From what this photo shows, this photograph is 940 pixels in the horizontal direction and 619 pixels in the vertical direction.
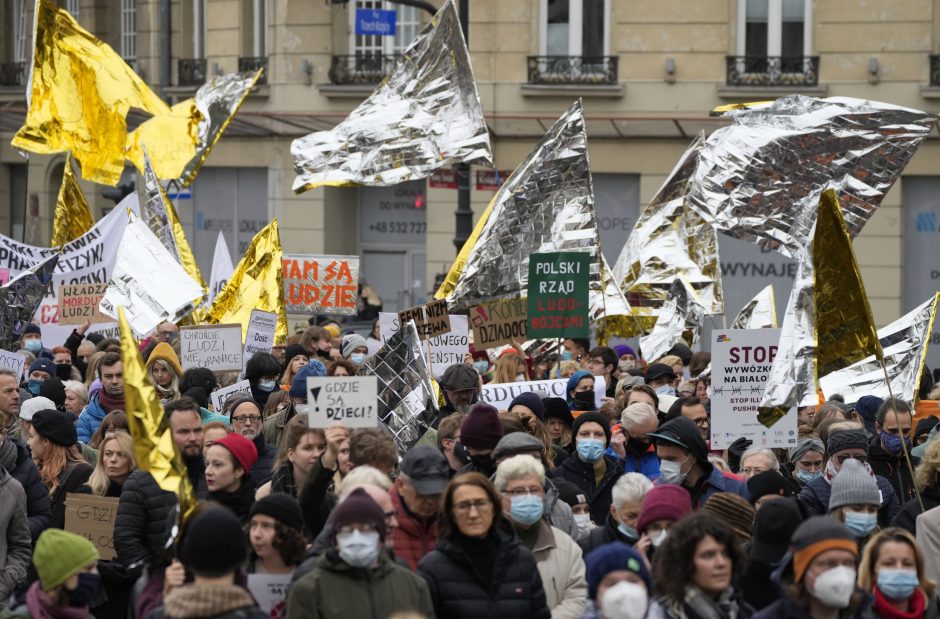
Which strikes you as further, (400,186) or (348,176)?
(400,186)

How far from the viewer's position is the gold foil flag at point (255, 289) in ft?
50.2

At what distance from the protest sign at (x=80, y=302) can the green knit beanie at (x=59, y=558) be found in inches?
369

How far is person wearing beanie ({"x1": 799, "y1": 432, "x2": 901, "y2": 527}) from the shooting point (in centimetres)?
801

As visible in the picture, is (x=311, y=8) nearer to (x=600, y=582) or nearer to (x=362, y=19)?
(x=362, y=19)

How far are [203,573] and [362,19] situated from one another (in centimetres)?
1892

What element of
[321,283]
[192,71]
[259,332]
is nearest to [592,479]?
[259,332]

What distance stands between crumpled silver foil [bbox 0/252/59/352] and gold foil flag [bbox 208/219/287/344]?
2721 mm

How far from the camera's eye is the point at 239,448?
23.8 feet

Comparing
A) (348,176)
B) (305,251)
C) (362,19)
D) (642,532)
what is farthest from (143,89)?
(642,532)

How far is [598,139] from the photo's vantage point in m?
24.4

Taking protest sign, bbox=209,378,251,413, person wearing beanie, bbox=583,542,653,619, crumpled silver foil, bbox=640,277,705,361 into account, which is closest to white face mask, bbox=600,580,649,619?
person wearing beanie, bbox=583,542,653,619

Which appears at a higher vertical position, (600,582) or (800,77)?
(800,77)

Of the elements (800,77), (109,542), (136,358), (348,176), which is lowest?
(109,542)

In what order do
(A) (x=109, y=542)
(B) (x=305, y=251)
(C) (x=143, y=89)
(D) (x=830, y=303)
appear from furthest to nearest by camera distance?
(B) (x=305, y=251)
(C) (x=143, y=89)
(D) (x=830, y=303)
(A) (x=109, y=542)
